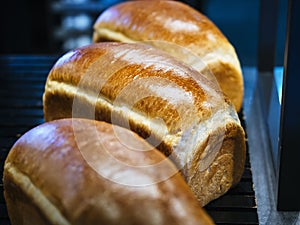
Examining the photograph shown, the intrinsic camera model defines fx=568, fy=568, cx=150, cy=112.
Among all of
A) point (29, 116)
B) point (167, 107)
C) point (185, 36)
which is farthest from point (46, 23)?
point (167, 107)

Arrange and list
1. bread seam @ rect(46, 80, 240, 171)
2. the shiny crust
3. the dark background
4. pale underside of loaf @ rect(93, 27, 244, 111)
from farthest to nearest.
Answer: the dark background < pale underside of loaf @ rect(93, 27, 244, 111) < bread seam @ rect(46, 80, 240, 171) < the shiny crust

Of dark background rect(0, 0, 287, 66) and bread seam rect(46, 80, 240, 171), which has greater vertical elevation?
bread seam rect(46, 80, 240, 171)

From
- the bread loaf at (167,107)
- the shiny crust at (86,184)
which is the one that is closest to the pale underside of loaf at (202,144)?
the bread loaf at (167,107)

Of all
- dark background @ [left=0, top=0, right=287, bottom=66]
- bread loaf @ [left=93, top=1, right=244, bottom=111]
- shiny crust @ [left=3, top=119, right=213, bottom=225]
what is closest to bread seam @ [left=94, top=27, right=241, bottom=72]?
bread loaf @ [left=93, top=1, right=244, bottom=111]

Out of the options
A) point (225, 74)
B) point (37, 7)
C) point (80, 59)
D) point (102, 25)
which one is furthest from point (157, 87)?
point (37, 7)

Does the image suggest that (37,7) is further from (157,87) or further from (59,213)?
(59,213)

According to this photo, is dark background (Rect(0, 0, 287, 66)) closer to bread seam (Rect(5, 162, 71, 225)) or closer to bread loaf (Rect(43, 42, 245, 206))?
bread loaf (Rect(43, 42, 245, 206))
